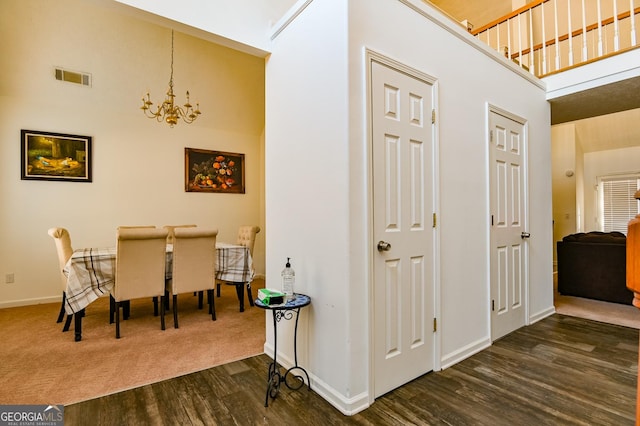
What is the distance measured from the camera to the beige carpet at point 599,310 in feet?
10.8

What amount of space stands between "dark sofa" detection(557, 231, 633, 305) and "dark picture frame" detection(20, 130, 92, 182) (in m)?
6.75

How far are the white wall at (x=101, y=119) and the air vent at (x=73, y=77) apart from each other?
0.08 meters

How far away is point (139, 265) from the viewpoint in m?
3.07

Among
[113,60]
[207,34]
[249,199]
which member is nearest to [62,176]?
[113,60]

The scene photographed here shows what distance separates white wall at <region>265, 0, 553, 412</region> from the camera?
5.91 feet

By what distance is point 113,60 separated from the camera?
424 centimetres

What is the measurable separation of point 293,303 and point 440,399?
1036 mm

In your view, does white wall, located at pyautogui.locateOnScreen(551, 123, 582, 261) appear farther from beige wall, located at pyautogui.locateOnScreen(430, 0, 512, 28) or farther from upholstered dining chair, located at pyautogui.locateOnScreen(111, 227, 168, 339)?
upholstered dining chair, located at pyautogui.locateOnScreen(111, 227, 168, 339)

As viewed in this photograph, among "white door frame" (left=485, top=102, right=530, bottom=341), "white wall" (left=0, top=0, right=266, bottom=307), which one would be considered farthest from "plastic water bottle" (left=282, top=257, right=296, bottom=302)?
"white wall" (left=0, top=0, right=266, bottom=307)

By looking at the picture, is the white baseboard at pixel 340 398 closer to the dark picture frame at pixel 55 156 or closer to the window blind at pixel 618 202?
the dark picture frame at pixel 55 156

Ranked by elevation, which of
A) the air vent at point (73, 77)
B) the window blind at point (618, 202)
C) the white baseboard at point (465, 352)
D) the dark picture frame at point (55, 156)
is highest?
the air vent at point (73, 77)

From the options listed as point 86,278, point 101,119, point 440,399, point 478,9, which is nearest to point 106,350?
point 86,278

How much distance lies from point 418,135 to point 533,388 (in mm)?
1769

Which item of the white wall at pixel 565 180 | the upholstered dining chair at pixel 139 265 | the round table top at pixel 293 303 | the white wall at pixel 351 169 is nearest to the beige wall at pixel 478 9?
the white wall at pixel 565 180
